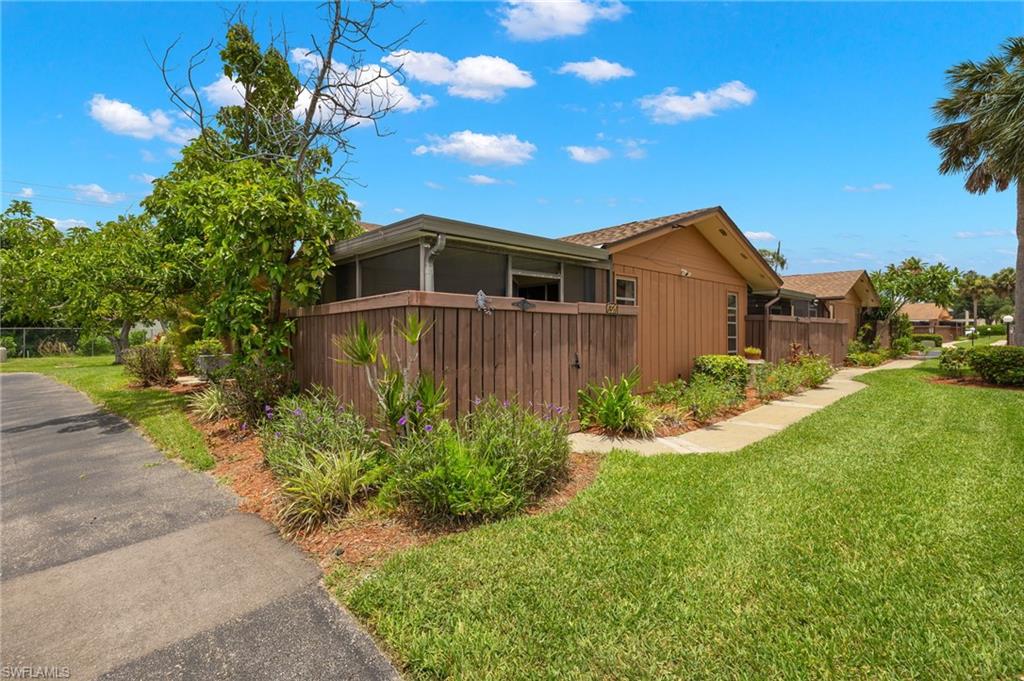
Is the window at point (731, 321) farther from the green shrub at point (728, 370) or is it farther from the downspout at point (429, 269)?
the downspout at point (429, 269)

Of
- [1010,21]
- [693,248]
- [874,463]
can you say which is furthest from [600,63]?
[1010,21]

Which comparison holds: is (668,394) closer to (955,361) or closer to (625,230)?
(625,230)

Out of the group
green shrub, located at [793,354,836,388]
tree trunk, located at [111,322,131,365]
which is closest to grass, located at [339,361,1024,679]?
green shrub, located at [793,354,836,388]

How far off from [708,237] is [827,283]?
14732 millimetres

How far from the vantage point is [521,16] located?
7270mm

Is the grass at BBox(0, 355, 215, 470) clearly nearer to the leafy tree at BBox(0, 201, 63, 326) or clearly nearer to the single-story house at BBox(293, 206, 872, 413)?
the single-story house at BBox(293, 206, 872, 413)

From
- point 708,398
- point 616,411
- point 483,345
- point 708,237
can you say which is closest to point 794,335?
point 708,237

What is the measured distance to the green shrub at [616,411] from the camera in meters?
6.56

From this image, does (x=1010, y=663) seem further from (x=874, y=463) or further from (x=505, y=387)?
(x=505, y=387)

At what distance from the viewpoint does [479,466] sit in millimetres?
3998

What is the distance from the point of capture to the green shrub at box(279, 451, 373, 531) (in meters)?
3.91

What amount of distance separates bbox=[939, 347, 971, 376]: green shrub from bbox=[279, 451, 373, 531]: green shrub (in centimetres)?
1649

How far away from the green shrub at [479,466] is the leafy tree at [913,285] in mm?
25809

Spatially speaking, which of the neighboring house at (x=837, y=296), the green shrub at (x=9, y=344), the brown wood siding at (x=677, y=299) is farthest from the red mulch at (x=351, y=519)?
the green shrub at (x=9, y=344)
